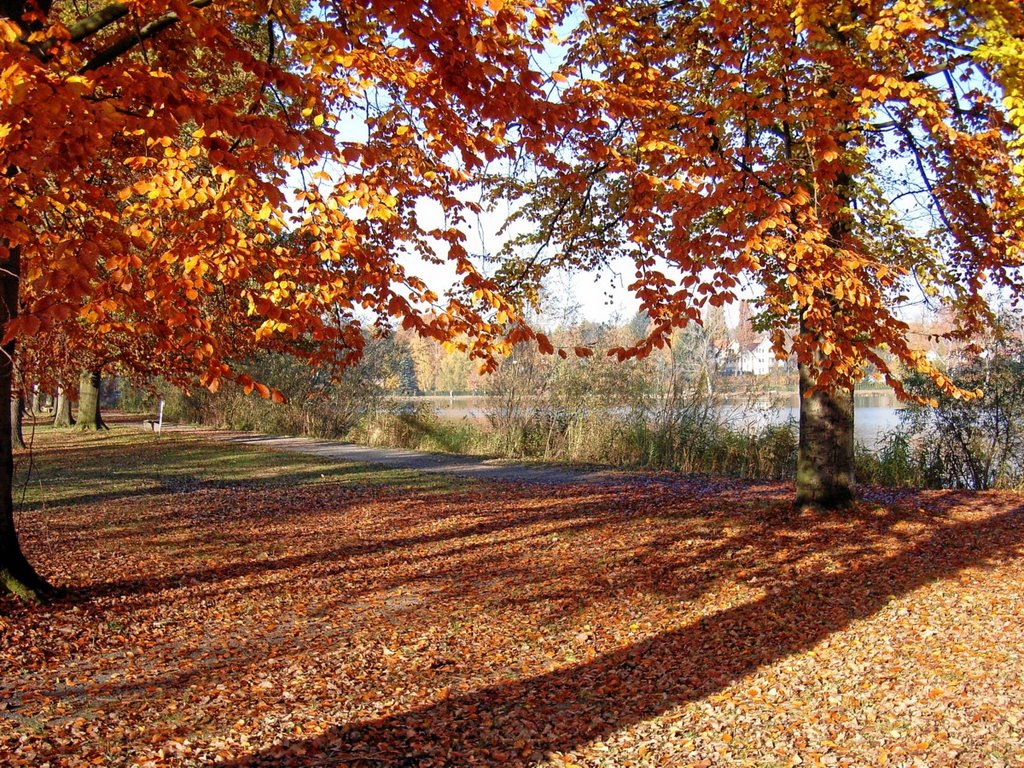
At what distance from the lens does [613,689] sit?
5.07 m

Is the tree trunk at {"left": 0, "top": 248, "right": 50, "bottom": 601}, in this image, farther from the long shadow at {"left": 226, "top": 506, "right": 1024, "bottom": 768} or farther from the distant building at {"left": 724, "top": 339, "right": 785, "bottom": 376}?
the distant building at {"left": 724, "top": 339, "right": 785, "bottom": 376}

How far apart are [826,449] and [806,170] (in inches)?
A: 143

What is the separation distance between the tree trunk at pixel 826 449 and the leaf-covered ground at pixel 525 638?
361mm

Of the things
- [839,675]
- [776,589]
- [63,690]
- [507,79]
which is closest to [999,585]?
[776,589]

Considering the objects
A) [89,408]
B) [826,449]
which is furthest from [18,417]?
[826,449]

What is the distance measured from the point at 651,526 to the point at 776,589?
2.78 metres

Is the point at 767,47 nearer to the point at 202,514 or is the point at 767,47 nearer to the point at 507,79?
the point at 507,79

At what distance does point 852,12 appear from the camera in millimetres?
7871

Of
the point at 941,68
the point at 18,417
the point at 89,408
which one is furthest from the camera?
the point at 89,408

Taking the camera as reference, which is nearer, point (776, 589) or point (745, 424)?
point (776, 589)

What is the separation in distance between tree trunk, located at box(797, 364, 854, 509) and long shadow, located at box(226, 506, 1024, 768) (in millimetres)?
2209

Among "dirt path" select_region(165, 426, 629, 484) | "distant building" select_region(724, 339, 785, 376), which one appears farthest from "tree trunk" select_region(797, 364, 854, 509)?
"distant building" select_region(724, 339, 785, 376)

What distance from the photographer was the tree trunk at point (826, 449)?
9.81m

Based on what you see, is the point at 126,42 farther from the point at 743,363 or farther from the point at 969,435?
the point at 743,363
